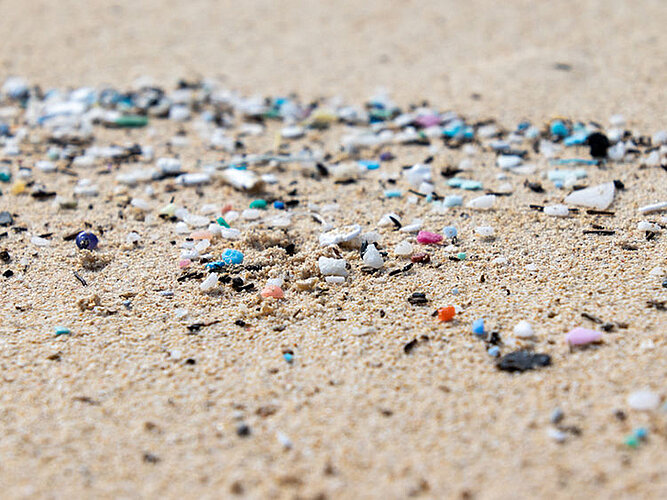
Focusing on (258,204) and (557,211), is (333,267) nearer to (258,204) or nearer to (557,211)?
(258,204)

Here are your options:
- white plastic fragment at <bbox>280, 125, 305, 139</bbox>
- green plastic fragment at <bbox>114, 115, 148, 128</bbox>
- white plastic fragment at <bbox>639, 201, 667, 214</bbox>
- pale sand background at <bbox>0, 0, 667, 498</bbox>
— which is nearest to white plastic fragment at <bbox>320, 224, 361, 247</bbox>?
pale sand background at <bbox>0, 0, 667, 498</bbox>

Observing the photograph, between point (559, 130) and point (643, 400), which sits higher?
point (559, 130)

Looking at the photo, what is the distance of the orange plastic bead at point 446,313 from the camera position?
8.20ft

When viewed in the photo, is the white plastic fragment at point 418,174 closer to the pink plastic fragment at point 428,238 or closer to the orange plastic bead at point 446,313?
the pink plastic fragment at point 428,238

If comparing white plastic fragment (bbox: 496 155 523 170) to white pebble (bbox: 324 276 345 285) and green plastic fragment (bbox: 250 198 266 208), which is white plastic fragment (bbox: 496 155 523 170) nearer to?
green plastic fragment (bbox: 250 198 266 208)

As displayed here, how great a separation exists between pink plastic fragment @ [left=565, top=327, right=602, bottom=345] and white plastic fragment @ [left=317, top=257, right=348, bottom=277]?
1.00 meters

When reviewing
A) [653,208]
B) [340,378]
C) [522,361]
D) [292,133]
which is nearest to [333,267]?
[340,378]

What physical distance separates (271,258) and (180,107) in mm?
2661

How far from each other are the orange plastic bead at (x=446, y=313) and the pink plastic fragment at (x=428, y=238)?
60 centimetres

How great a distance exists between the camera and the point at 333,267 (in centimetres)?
284

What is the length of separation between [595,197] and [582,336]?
1320 millimetres

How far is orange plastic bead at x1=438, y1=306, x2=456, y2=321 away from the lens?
2498 millimetres

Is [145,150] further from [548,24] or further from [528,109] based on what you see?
[548,24]

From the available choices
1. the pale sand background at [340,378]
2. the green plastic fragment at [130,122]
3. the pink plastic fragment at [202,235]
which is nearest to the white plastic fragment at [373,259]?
the pale sand background at [340,378]
